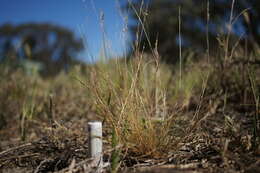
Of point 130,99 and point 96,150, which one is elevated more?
point 130,99

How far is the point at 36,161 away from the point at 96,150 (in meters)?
0.38

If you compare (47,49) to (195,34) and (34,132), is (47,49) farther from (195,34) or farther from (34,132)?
(34,132)

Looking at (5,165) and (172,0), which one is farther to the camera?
(172,0)

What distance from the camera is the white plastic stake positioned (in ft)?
2.97

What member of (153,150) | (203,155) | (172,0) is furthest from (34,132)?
(172,0)

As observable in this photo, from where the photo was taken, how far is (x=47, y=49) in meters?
16.0

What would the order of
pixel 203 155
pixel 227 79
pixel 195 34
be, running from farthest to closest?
pixel 195 34
pixel 227 79
pixel 203 155

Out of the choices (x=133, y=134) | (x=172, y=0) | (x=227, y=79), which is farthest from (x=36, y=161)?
(x=172, y=0)

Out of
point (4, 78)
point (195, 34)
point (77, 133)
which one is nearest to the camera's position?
point (77, 133)

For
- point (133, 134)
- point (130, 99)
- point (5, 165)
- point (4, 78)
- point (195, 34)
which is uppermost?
point (195, 34)

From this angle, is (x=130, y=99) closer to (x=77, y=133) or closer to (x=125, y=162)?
(x=125, y=162)

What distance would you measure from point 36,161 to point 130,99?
1.78ft

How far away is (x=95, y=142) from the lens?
912 millimetres

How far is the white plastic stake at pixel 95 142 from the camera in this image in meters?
0.90
